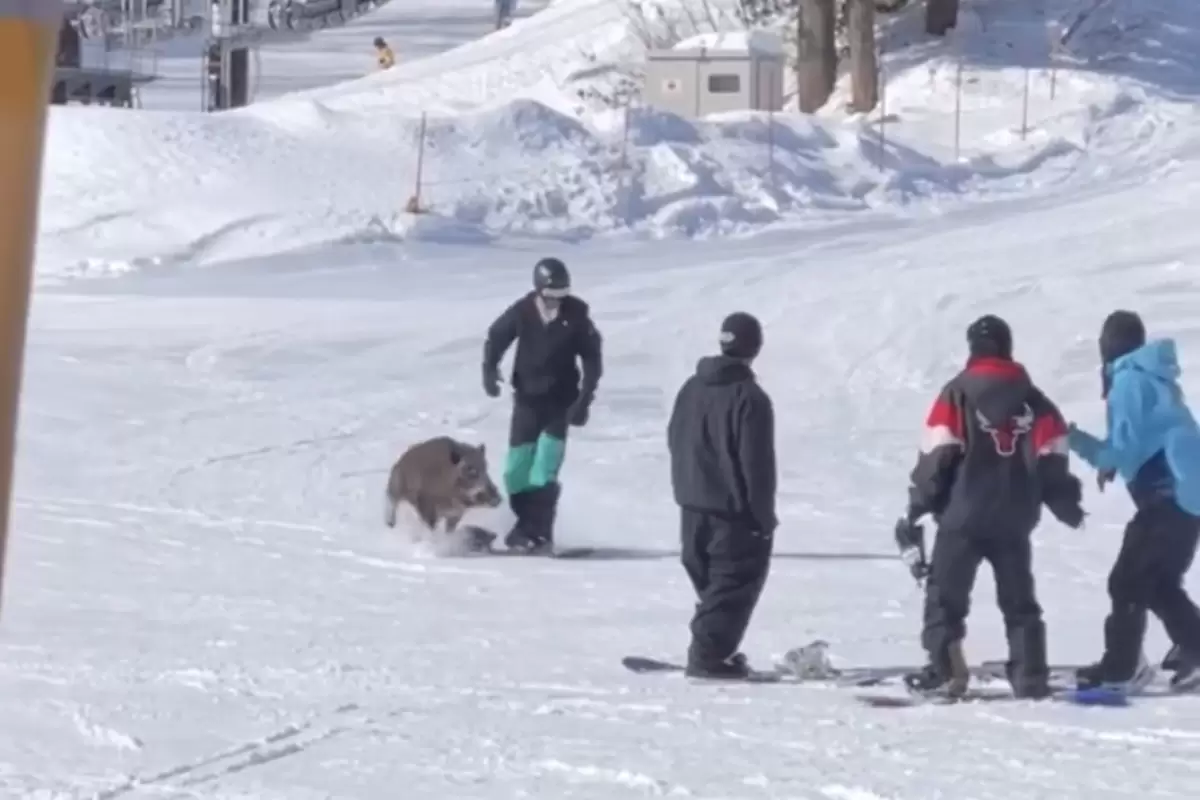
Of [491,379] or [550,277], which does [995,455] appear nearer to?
[550,277]

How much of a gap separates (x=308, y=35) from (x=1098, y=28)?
60.0ft

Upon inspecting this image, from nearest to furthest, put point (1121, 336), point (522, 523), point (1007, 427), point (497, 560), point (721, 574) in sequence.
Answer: point (1007, 427) → point (1121, 336) → point (721, 574) → point (497, 560) → point (522, 523)

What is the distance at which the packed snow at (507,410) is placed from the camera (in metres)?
6.93

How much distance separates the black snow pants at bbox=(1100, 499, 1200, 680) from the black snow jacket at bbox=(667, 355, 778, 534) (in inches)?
48.1

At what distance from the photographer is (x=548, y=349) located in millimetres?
11000

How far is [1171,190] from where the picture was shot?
2550 centimetres

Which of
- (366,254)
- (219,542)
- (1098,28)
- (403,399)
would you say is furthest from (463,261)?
(1098,28)

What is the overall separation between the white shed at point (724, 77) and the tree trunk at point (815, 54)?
1.50 feet

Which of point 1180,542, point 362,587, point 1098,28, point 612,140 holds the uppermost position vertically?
point 1098,28

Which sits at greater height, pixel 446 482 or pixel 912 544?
pixel 912 544

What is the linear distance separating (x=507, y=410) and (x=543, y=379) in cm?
474

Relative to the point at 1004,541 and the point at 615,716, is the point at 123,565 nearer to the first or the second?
the point at 615,716

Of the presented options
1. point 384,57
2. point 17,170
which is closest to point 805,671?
point 17,170

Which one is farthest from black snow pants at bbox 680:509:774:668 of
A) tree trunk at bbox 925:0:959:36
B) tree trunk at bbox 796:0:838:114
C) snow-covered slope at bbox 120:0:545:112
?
snow-covered slope at bbox 120:0:545:112
